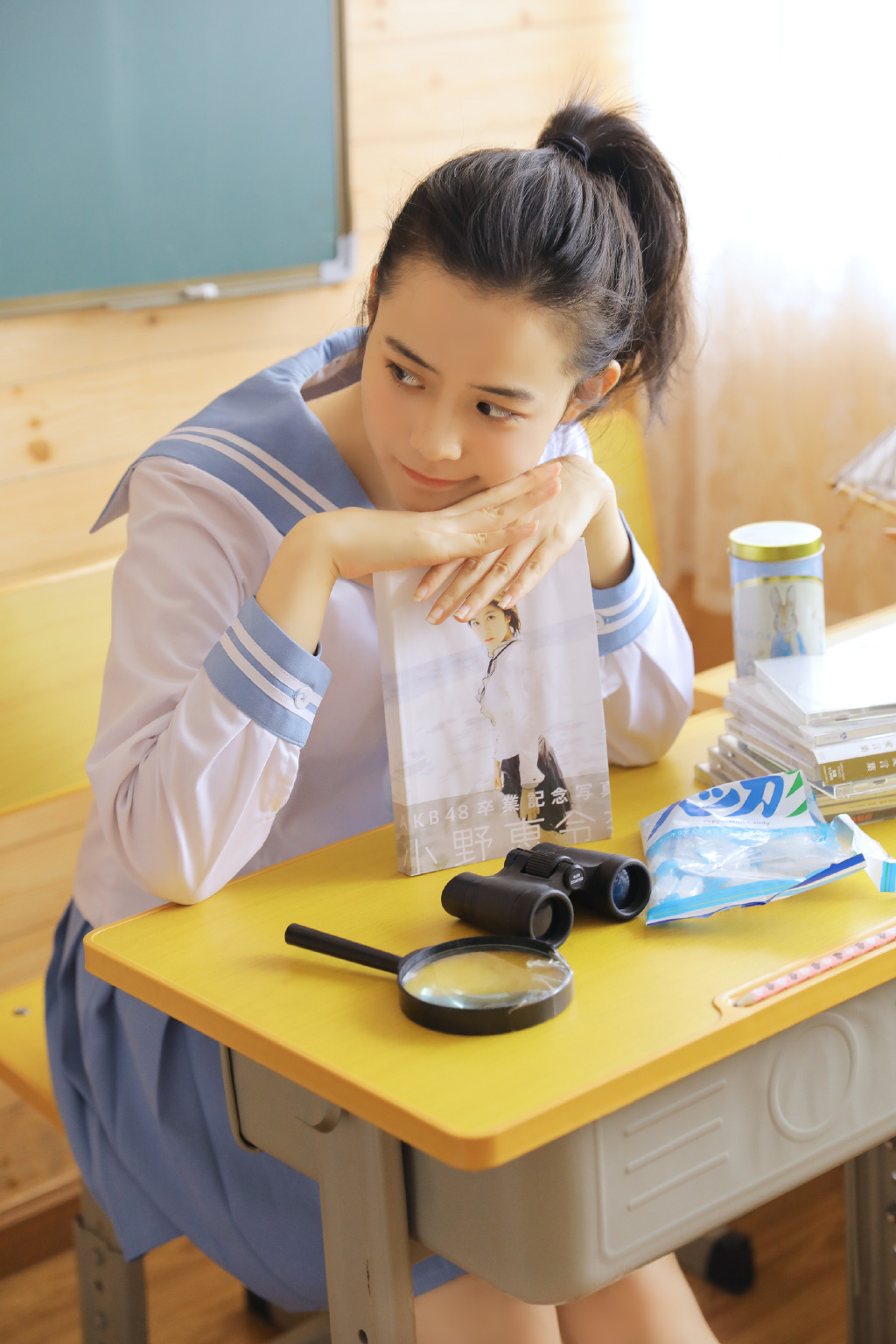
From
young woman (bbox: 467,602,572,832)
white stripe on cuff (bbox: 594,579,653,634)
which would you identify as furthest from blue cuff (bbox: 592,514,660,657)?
young woman (bbox: 467,602,572,832)

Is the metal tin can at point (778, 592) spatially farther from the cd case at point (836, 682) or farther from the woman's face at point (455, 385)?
the woman's face at point (455, 385)

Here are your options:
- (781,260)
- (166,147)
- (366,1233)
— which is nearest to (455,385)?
(366,1233)

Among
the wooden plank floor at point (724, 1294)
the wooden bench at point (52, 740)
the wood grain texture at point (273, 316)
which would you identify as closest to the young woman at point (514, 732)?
the wooden bench at point (52, 740)

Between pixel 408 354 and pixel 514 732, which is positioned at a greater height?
pixel 408 354

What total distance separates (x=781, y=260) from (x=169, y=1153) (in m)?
1.80

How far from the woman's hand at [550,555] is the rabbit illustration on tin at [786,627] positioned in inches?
5.7

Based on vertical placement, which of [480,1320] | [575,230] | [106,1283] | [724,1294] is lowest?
[724,1294]

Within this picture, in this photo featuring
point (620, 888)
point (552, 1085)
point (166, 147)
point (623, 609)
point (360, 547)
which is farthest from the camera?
point (166, 147)

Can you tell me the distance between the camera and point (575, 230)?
3.49 feet

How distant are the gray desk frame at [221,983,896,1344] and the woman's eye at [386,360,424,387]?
0.53m

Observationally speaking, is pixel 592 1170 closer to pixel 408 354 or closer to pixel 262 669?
pixel 262 669

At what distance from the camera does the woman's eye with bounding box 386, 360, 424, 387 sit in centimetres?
106

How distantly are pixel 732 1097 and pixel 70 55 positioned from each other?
5.33ft

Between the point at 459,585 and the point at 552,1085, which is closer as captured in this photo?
the point at 552,1085
